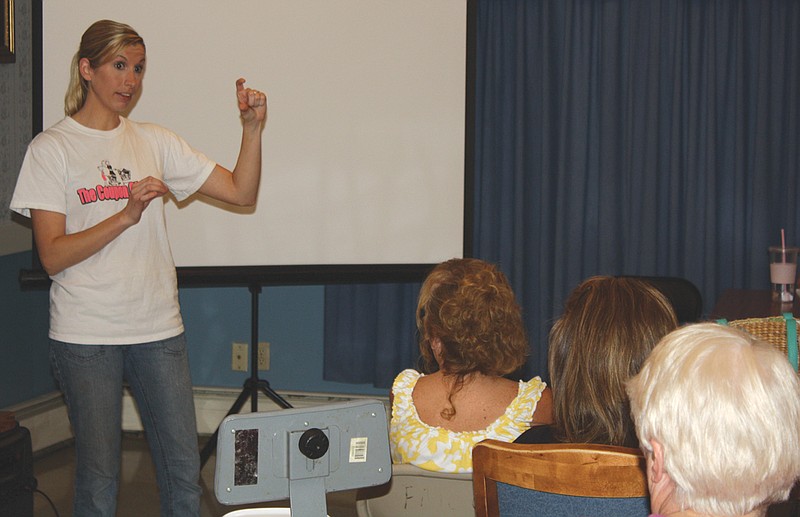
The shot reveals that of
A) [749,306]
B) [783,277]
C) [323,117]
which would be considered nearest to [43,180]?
[323,117]

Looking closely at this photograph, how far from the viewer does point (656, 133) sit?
3805 millimetres

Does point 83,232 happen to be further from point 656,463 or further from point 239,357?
point 239,357

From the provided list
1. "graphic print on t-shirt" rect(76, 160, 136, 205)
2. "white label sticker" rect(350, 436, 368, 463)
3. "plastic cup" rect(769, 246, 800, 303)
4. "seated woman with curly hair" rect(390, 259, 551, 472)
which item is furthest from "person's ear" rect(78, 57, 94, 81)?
"plastic cup" rect(769, 246, 800, 303)

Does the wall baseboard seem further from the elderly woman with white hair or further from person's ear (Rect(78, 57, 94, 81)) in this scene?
the elderly woman with white hair

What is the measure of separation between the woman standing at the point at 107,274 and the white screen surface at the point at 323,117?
80 cm

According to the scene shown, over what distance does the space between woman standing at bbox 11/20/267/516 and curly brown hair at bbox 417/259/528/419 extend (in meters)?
0.79

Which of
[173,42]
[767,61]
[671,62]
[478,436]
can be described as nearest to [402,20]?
[173,42]

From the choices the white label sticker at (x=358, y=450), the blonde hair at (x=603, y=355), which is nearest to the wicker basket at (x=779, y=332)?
the blonde hair at (x=603, y=355)

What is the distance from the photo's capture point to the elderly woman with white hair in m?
1.02

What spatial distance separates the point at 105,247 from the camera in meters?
2.35

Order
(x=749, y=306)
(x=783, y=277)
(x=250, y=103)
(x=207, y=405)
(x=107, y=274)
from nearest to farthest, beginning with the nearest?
(x=107, y=274), (x=250, y=103), (x=749, y=306), (x=783, y=277), (x=207, y=405)

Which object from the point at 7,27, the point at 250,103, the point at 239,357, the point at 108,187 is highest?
the point at 7,27

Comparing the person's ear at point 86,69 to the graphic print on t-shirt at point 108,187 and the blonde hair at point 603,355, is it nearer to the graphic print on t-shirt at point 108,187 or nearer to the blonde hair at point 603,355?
the graphic print on t-shirt at point 108,187

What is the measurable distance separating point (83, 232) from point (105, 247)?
0.31 feet
